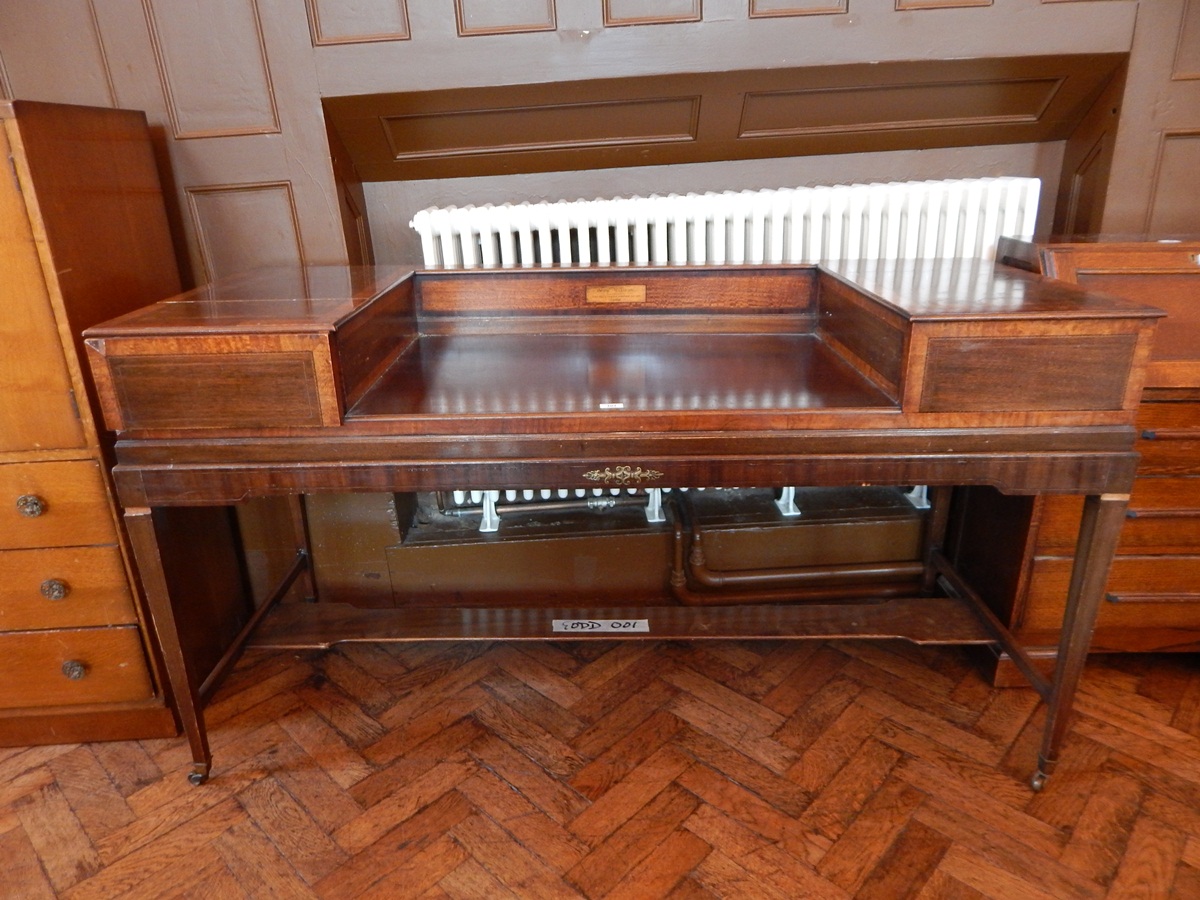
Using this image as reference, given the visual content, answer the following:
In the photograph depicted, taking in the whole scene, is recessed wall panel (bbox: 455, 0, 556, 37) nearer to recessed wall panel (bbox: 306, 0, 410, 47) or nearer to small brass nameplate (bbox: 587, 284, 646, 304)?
recessed wall panel (bbox: 306, 0, 410, 47)

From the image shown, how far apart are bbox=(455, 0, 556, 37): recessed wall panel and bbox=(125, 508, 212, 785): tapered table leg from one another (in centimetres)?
134

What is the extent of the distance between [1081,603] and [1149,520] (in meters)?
0.46

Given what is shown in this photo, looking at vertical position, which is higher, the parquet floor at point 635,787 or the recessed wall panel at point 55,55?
the recessed wall panel at point 55,55

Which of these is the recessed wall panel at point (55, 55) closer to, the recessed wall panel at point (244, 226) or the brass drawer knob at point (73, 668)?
the recessed wall panel at point (244, 226)

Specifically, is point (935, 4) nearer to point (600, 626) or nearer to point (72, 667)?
point (600, 626)

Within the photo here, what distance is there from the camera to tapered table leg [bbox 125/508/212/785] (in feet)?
4.64

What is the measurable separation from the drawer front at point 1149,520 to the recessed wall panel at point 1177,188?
69cm

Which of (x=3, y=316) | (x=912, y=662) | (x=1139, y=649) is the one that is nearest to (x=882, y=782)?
(x=912, y=662)

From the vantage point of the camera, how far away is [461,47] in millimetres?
1895

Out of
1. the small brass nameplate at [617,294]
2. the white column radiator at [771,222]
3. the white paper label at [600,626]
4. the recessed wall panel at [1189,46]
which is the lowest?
the white paper label at [600,626]

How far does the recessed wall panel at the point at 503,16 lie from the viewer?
6.12 ft

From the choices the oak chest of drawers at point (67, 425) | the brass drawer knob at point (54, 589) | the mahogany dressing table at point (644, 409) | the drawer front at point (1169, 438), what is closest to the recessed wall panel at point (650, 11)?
the mahogany dressing table at point (644, 409)

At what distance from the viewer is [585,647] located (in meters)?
2.17

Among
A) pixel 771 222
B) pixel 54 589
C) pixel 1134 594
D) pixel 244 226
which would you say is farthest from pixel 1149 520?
pixel 54 589
